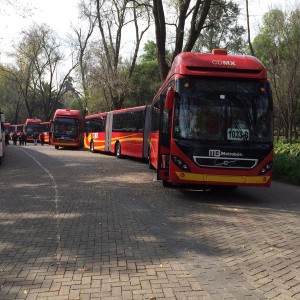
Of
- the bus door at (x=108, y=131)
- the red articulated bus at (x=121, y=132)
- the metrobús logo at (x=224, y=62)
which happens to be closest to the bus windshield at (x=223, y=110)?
the metrobús logo at (x=224, y=62)

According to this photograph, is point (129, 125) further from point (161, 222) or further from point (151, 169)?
point (161, 222)

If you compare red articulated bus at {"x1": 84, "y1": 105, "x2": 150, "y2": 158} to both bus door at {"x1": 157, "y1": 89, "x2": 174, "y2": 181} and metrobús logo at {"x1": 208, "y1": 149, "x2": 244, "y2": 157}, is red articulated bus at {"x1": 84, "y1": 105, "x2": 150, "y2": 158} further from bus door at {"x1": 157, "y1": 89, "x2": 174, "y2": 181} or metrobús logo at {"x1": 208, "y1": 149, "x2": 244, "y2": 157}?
metrobús logo at {"x1": 208, "y1": 149, "x2": 244, "y2": 157}

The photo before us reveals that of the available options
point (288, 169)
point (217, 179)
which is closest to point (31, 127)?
point (288, 169)

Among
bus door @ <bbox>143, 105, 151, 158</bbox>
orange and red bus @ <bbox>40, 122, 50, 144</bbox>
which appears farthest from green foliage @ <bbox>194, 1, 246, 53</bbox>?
orange and red bus @ <bbox>40, 122, 50, 144</bbox>

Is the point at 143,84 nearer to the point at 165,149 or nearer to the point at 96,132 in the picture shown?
the point at 96,132

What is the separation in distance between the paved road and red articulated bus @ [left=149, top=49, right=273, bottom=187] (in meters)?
0.82

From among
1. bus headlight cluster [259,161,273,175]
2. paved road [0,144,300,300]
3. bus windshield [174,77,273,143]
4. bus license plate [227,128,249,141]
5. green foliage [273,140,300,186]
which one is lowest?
paved road [0,144,300,300]

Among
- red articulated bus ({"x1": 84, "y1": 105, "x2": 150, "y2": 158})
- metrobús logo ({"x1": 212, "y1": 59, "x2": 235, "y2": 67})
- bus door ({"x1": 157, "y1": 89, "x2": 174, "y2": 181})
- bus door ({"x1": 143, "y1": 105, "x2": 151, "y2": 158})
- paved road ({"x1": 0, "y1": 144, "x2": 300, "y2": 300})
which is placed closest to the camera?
paved road ({"x1": 0, "y1": 144, "x2": 300, "y2": 300})

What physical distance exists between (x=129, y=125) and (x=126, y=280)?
65.8ft

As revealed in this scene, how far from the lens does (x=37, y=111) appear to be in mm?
85938

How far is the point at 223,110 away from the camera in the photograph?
10.4 metres

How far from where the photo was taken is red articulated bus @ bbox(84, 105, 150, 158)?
73.6ft

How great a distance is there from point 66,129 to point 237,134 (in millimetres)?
28080

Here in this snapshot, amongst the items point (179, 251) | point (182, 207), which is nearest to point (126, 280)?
point (179, 251)
